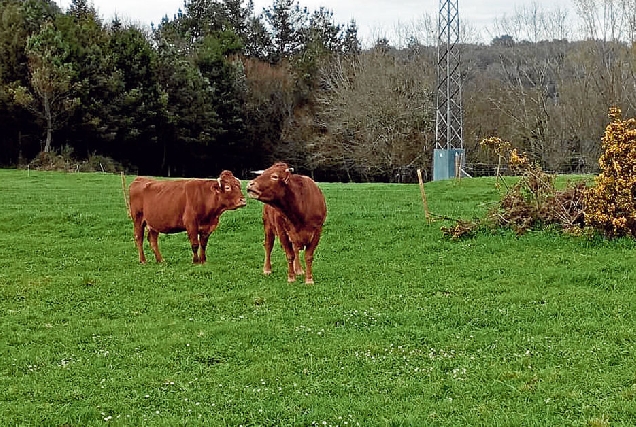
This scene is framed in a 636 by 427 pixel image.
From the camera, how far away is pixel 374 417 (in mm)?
5719

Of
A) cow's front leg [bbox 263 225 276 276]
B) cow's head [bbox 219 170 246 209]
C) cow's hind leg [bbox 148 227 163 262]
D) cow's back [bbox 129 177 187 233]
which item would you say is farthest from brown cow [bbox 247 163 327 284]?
cow's hind leg [bbox 148 227 163 262]

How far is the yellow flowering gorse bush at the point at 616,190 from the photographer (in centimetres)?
1356

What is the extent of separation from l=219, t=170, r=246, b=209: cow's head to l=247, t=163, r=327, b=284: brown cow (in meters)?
1.21

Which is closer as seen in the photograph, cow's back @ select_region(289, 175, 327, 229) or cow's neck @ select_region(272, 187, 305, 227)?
cow's neck @ select_region(272, 187, 305, 227)

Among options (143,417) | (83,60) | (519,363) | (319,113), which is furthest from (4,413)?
(319,113)

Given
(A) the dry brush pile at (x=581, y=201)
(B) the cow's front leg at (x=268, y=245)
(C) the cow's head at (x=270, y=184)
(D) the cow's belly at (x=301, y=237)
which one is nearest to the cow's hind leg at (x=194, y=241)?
(B) the cow's front leg at (x=268, y=245)

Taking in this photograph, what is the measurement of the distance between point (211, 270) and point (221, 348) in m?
4.72

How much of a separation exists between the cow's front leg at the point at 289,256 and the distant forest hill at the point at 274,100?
1354 inches

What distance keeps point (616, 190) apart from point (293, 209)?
647 cm

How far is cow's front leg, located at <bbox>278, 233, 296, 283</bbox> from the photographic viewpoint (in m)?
11.3

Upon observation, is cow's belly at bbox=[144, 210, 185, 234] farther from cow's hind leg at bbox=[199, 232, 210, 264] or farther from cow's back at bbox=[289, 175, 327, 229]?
cow's back at bbox=[289, 175, 327, 229]

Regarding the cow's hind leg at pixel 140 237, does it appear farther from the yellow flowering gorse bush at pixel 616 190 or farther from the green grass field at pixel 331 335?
the yellow flowering gorse bush at pixel 616 190

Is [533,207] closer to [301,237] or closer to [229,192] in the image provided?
[301,237]

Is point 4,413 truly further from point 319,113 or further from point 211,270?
Answer: point 319,113
